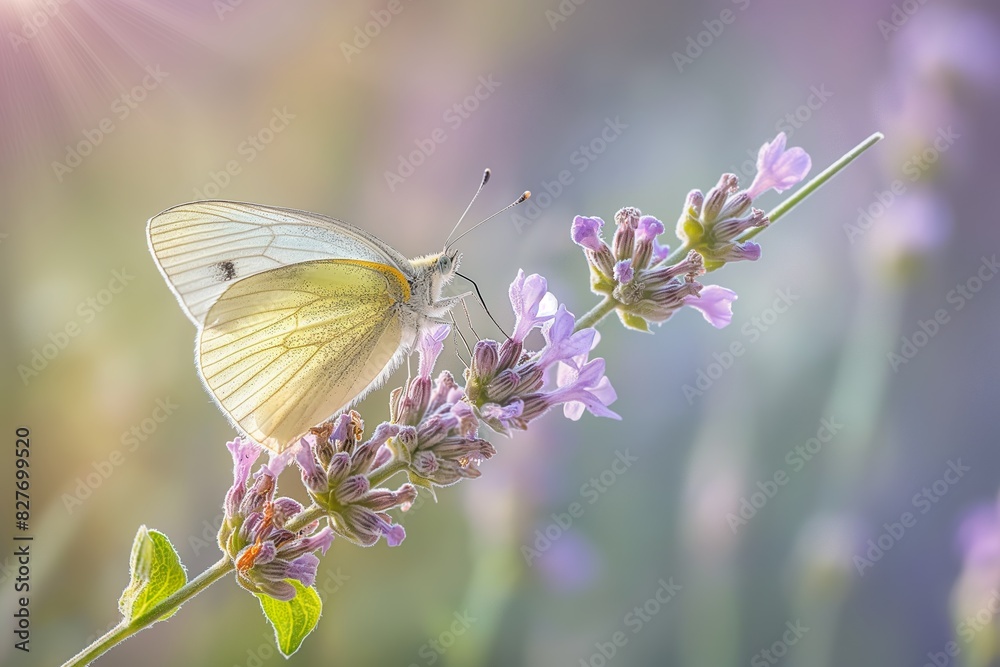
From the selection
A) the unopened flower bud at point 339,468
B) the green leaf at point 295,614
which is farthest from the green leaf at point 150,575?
the unopened flower bud at point 339,468

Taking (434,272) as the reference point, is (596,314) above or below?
below

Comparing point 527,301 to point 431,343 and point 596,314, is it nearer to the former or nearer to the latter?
point 596,314

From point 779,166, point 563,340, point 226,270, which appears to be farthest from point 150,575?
point 779,166

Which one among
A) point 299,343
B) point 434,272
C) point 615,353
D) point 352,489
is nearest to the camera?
point 352,489

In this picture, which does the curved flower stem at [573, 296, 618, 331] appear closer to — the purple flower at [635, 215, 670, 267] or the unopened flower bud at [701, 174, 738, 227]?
the purple flower at [635, 215, 670, 267]

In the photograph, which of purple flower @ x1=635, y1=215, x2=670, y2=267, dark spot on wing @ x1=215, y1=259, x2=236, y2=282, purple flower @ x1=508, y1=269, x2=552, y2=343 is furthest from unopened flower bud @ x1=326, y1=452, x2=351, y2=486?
purple flower @ x1=635, y1=215, x2=670, y2=267

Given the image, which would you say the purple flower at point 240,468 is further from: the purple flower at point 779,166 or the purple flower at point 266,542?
the purple flower at point 779,166
